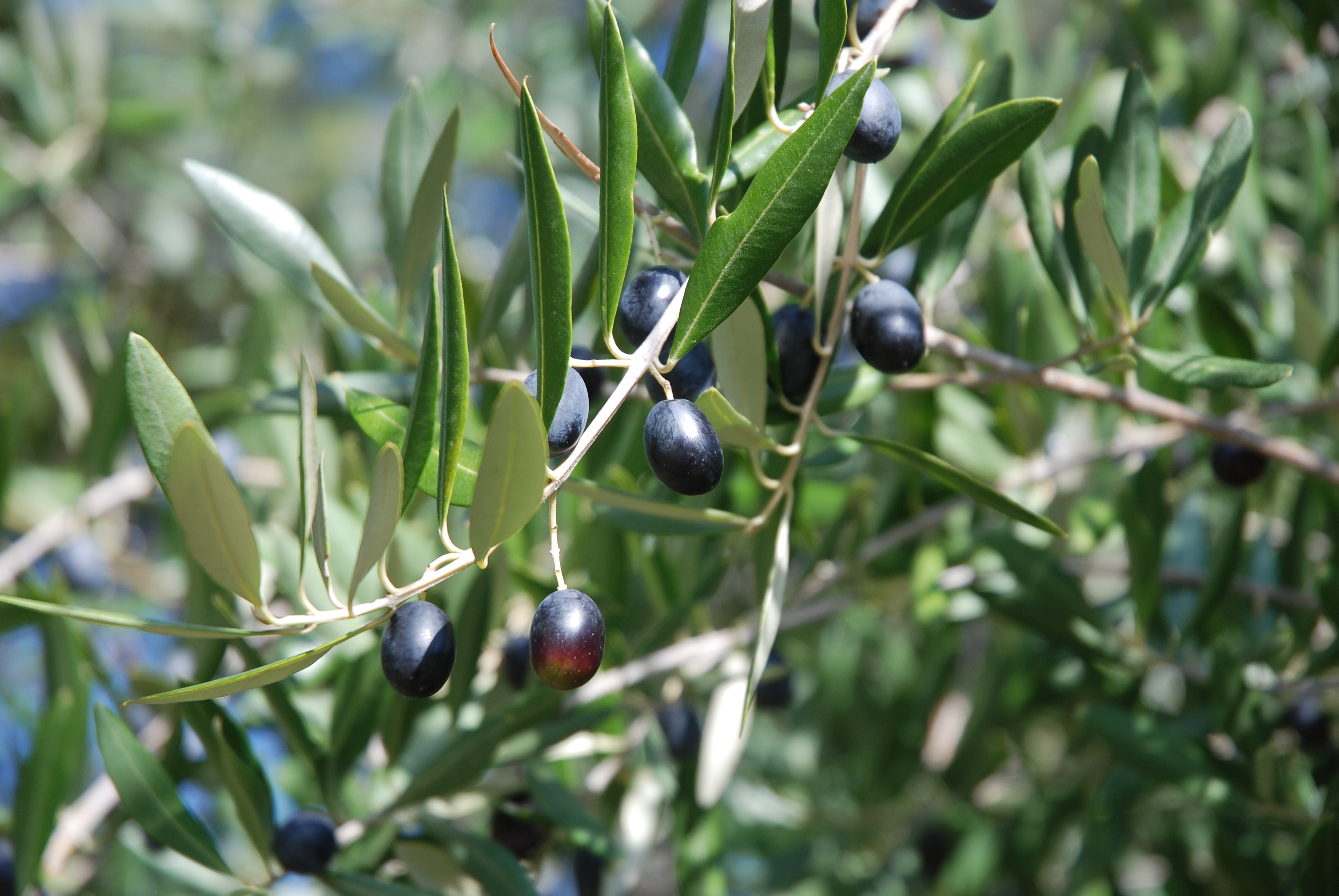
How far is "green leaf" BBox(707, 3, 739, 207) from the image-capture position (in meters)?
0.76

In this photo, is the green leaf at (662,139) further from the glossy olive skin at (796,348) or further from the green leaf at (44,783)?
the green leaf at (44,783)

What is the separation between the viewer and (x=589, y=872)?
1410mm

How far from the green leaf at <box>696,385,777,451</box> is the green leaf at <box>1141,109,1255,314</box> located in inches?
19.4

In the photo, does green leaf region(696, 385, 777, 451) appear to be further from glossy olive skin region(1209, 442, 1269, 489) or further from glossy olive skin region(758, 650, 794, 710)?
glossy olive skin region(1209, 442, 1269, 489)

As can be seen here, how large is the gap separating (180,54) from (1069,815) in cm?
359

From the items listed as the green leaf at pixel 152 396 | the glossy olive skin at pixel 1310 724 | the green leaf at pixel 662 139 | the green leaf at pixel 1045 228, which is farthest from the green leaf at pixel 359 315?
the glossy olive skin at pixel 1310 724

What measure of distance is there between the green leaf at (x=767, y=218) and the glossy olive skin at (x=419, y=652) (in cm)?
27

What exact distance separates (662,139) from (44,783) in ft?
3.62

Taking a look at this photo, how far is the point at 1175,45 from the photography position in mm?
2035

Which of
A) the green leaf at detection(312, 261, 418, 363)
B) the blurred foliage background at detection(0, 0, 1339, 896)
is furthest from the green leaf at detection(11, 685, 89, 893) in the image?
the green leaf at detection(312, 261, 418, 363)

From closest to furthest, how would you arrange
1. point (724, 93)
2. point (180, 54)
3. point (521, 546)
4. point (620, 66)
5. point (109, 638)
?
point (620, 66), point (724, 93), point (521, 546), point (109, 638), point (180, 54)

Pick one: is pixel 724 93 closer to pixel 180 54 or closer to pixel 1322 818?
pixel 1322 818

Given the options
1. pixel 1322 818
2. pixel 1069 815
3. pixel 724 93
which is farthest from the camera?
pixel 1069 815

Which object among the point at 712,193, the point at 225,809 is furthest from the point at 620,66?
the point at 225,809
